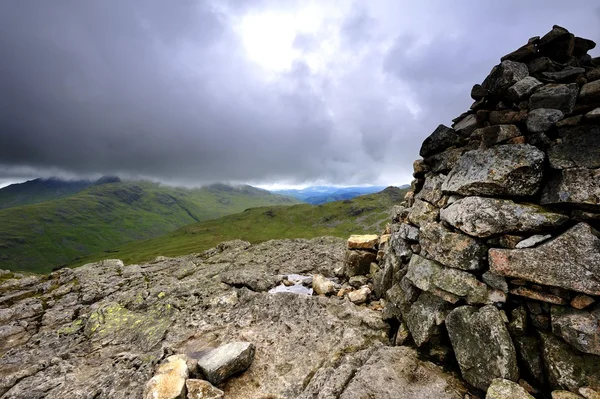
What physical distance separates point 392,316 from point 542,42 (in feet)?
54.7

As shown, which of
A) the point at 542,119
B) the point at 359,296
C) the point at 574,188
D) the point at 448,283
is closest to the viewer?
the point at 574,188

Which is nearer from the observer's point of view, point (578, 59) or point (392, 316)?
point (578, 59)

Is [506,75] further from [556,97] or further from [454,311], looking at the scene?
[454,311]

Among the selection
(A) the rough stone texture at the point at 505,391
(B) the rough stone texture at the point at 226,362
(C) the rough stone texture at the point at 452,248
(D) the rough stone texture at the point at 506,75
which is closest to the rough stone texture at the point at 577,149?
(D) the rough stone texture at the point at 506,75

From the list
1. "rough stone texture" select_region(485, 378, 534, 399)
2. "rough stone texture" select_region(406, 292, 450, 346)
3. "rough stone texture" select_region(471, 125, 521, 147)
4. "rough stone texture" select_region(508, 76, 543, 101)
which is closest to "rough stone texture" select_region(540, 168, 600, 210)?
"rough stone texture" select_region(471, 125, 521, 147)

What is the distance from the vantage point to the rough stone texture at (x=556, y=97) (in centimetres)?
1073

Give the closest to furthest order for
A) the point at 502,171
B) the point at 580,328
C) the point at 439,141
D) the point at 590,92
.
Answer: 1. the point at 580,328
2. the point at 590,92
3. the point at 502,171
4. the point at 439,141

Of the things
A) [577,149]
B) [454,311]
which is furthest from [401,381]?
[577,149]

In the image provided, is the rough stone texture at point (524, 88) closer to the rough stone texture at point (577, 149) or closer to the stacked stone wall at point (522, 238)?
the stacked stone wall at point (522, 238)

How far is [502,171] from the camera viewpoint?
1195 cm

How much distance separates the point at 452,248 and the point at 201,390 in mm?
13307

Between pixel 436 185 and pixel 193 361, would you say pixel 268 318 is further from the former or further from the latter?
pixel 436 185

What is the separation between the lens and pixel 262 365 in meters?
13.9

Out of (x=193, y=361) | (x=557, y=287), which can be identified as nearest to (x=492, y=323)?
(x=557, y=287)
